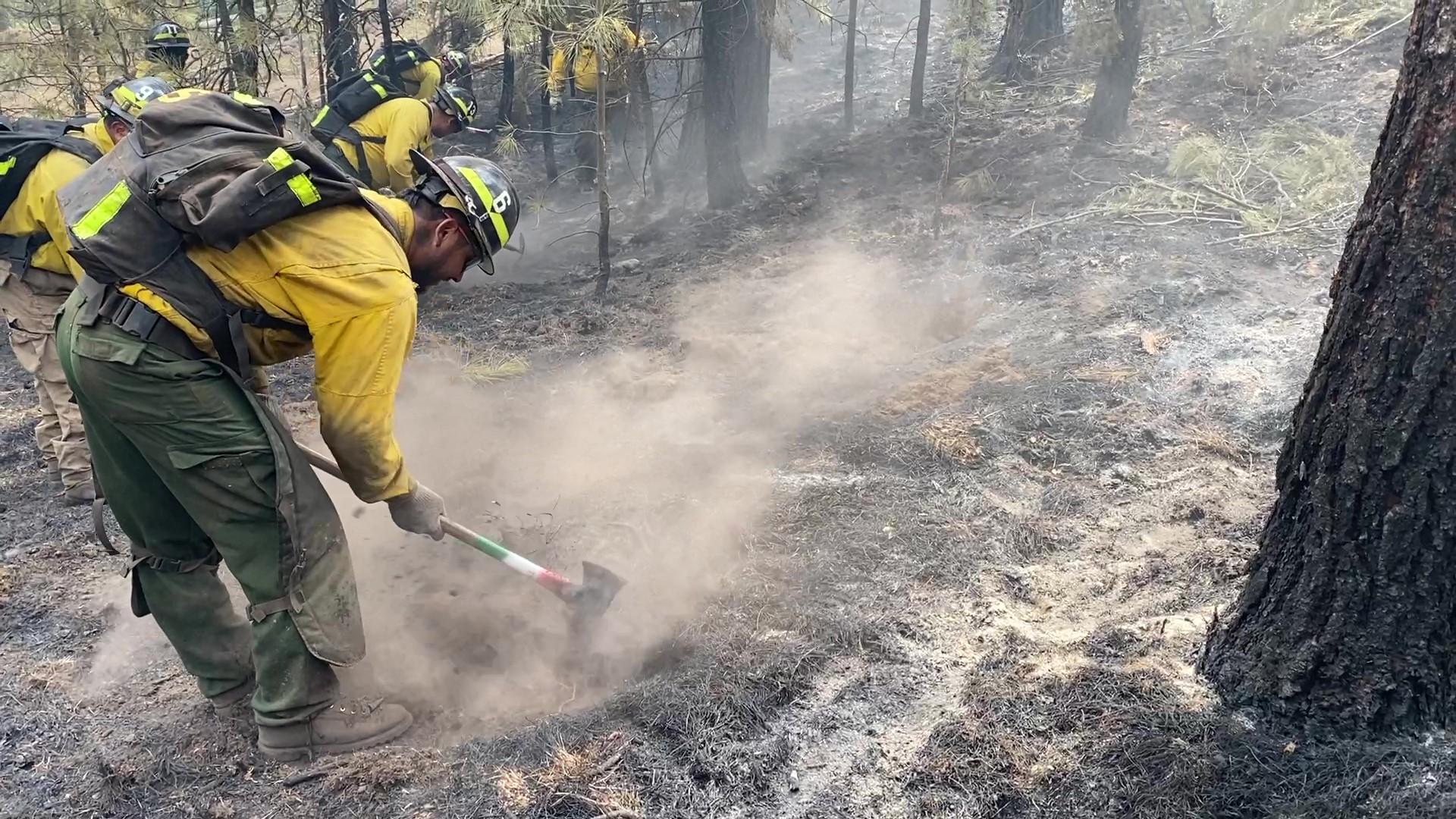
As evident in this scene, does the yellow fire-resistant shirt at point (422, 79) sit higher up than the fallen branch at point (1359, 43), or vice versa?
the fallen branch at point (1359, 43)

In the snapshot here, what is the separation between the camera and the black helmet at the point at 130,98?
15.7ft

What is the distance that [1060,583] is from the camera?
3500mm

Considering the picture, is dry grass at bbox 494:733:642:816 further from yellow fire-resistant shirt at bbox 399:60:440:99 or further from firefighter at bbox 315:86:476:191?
yellow fire-resistant shirt at bbox 399:60:440:99

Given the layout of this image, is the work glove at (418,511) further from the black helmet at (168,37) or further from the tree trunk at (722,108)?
the tree trunk at (722,108)

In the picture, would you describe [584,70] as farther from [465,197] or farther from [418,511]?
[418,511]

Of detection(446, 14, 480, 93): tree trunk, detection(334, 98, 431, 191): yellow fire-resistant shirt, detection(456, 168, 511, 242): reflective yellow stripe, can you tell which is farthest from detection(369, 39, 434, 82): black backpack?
detection(456, 168, 511, 242): reflective yellow stripe

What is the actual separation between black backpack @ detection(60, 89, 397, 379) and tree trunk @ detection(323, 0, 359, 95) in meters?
6.05

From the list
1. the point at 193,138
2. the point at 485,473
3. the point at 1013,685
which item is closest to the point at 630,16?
the point at 485,473

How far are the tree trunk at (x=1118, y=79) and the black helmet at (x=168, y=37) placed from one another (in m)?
8.03

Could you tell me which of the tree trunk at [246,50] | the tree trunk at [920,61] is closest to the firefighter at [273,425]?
the tree trunk at [246,50]

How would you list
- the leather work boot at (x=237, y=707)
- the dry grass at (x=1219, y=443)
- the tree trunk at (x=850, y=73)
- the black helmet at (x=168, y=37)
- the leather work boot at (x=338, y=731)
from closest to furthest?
the leather work boot at (x=338, y=731) < the leather work boot at (x=237, y=707) < the dry grass at (x=1219, y=443) < the black helmet at (x=168, y=37) < the tree trunk at (x=850, y=73)

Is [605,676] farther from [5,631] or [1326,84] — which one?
[1326,84]

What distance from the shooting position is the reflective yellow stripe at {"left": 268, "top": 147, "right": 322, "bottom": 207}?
251 cm

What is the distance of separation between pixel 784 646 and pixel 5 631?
313 cm
